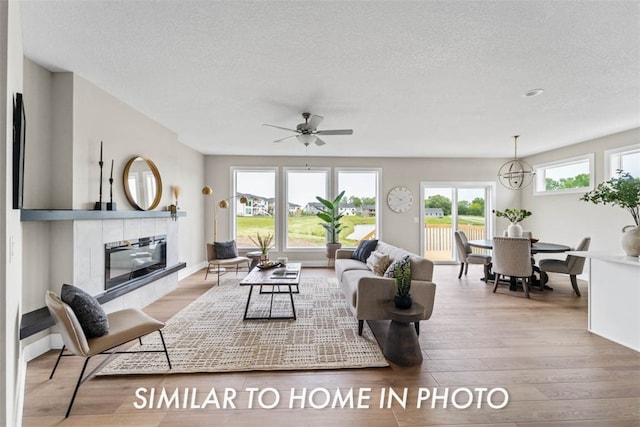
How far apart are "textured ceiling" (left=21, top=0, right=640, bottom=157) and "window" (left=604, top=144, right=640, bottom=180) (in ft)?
2.28

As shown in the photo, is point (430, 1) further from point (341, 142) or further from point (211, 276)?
point (211, 276)

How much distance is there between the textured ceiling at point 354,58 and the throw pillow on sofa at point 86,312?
1.96 metres

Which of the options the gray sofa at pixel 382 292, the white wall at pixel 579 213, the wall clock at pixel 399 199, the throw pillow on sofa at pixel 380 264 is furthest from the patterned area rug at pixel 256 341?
the white wall at pixel 579 213

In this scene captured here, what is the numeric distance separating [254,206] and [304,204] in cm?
120

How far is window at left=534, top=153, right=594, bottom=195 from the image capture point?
5093mm

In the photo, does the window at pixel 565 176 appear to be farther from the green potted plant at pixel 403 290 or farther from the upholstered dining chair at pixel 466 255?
the green potted plant at pixel 403 290

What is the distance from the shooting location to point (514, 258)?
167 inches

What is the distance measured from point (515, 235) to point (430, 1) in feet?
14.7

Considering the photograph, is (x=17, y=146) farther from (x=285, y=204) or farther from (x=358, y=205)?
(x=358, y=205)

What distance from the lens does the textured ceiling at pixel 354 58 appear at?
5.97 feet

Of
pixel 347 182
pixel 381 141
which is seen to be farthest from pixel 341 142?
pixel 347 182

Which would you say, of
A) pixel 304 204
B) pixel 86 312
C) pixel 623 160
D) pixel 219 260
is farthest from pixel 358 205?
pixel 86 312

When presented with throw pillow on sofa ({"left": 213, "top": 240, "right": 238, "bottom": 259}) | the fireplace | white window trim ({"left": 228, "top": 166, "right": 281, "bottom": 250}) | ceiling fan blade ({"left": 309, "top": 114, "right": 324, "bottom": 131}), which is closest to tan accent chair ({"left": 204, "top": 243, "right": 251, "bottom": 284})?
throw pillow on sofa ({"left": 213, "top": 240, "right": 238, "bottom": 259})

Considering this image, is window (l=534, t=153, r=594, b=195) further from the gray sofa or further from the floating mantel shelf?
the floating mantel shelf
